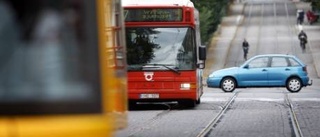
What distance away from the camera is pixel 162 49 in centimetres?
2353

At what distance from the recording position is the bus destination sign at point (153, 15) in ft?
77.2

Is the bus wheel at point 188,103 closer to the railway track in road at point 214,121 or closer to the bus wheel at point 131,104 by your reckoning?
the railway track in road at point 214,121

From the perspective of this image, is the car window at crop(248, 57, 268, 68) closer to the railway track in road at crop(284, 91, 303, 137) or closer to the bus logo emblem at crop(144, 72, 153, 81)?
the railway track in road at crop(284, 91, 303, 137)

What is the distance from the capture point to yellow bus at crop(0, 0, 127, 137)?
235 inches

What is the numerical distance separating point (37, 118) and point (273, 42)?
209 feet

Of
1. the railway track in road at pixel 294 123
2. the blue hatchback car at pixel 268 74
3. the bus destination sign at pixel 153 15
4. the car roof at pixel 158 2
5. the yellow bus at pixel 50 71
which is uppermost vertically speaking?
the car roof at pixel 158 2

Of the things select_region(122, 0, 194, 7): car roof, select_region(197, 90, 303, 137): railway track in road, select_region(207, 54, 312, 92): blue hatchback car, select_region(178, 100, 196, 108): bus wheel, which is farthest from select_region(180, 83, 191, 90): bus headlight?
select_region(207, 54, 312, 92): blue hatchback car

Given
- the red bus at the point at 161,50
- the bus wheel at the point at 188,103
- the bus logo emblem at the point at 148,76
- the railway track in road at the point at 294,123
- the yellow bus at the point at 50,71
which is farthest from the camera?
the bus wheel at the point at 188,103

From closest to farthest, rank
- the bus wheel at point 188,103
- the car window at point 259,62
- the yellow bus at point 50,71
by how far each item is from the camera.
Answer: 1. the yellow bus at point 50,71
2. the bus wheel at point 188,103
3. the car window at point 259,62

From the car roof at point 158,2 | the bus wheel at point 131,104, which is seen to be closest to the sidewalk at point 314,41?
the bus wheel at point 131,104

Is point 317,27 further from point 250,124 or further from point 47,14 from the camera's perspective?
point 47,14

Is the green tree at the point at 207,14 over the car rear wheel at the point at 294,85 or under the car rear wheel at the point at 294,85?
over

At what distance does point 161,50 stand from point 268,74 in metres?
12.3

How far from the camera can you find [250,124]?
1875cm
